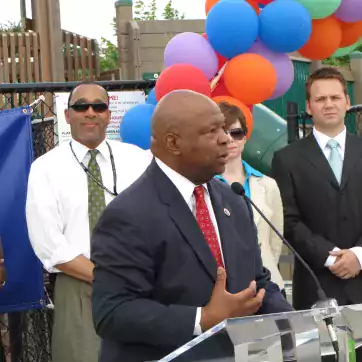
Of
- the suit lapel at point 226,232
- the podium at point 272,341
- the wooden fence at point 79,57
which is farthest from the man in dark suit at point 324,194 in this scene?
the wooden fence at point 79,57

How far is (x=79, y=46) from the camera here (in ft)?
37.5

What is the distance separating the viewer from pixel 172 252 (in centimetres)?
245

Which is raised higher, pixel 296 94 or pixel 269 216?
pixel 296 94

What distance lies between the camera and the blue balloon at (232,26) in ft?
19.1

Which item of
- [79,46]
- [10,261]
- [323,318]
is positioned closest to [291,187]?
[10,261]

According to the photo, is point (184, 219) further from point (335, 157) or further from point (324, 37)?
point (324, 37)

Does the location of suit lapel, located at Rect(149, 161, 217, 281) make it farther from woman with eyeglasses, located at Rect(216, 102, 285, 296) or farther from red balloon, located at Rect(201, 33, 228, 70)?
red balloon, located at Rect(201, 33, 228, 70)

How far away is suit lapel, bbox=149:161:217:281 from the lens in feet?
8.11

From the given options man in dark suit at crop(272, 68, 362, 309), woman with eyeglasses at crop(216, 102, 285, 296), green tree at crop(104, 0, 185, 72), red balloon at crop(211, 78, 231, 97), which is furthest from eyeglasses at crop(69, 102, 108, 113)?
green tree at crop(104, 0, 185, 72)

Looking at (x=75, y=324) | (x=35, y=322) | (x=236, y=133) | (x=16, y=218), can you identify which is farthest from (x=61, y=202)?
(x=35, y=322)

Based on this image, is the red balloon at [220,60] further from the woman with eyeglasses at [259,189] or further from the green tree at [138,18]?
the green tree at [138,18]

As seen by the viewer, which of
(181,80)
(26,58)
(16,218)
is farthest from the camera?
(26,58)

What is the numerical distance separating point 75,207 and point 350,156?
164 centimetres

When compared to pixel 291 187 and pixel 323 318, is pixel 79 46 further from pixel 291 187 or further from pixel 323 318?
pixel 323 318
